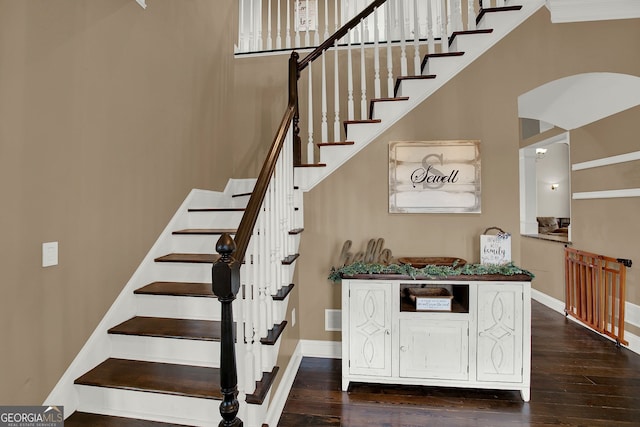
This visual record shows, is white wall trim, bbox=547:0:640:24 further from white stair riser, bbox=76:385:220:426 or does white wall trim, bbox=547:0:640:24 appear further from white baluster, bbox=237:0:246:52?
A: white stair riser, bbox=76:385:220:426

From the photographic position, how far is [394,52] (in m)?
3.44

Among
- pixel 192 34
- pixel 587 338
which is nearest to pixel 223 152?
pixel 192 34

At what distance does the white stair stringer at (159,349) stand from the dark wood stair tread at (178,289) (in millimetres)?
35

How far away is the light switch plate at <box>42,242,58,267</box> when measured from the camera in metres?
1.73

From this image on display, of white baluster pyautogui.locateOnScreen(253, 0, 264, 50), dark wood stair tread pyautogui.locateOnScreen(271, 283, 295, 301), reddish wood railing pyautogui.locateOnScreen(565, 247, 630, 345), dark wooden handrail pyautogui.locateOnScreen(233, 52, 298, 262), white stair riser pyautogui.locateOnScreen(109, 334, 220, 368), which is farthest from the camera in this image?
white baluster pyautogui.locateOnScreen(253, 0, 264, 50)

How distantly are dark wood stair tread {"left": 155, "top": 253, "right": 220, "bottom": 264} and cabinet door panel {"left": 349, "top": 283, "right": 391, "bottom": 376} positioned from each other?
1105 mm

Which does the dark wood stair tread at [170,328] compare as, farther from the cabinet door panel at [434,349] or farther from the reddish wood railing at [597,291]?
the reddish wood railing at [597,291]

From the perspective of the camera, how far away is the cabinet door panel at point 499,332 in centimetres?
230

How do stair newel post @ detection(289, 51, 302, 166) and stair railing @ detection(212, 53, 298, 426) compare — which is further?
stair newel post @ detection(289, 51, 302, 166)

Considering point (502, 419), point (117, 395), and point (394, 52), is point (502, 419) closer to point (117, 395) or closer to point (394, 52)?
point (117, 395)

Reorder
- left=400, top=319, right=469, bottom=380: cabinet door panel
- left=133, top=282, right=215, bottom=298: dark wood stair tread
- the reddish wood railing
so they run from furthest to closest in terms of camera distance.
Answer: the reddish wood railing < left=400, top=319, right=469, bottom=380: cabinet door panel < left=133, top=282, right=215, bottom=298: dark wood stair tread

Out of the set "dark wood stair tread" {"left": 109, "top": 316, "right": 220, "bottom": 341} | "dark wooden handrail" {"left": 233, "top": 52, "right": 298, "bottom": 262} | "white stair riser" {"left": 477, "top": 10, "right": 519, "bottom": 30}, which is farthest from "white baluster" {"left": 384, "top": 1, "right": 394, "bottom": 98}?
"dark wood stair tread" {"left": 109, "top": 316, "right": 220, "bottom": 341}

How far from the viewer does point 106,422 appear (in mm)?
1761

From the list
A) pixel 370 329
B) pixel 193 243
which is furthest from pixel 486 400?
pixel 193 243
